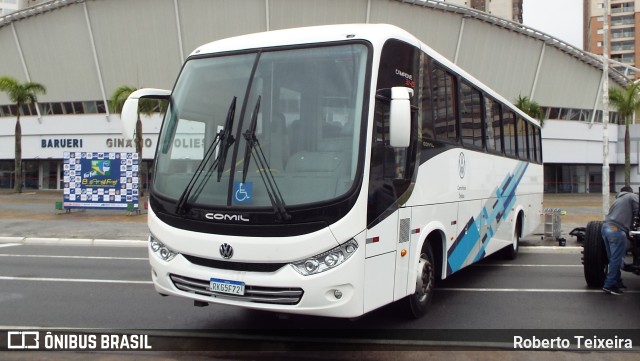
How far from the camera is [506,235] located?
409 inches

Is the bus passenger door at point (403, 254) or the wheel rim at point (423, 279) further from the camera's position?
the wheel rim at point (423, 279)

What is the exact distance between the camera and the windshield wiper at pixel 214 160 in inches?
197

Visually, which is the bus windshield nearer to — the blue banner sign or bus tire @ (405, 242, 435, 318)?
bus tire @ (405, 242, 435, 318)

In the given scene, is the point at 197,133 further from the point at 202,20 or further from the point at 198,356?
the point at 202,20

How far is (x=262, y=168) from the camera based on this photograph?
4832 millimetres

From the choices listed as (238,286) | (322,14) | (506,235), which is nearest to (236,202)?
(238,286)

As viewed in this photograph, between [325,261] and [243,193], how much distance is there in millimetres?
975

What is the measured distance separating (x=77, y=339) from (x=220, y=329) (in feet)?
4.86

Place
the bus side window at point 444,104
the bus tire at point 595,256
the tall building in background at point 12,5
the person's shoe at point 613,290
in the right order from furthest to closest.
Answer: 1. the tall building in background at point 12,5
2. the bus tire at point 595,256
3. the person's shoe at point 613,290
4. the bus side window at point 444,104

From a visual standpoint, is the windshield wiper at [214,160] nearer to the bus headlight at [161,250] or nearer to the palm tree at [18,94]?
the bus headlight at [161,250]

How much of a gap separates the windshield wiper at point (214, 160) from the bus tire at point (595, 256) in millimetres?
6009

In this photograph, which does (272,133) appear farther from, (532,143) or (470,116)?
(532,143)

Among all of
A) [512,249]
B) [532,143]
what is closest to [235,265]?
[512,249]

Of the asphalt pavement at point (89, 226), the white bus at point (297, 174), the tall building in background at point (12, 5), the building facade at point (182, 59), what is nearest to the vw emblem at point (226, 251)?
the white bus at point (297, 174)
